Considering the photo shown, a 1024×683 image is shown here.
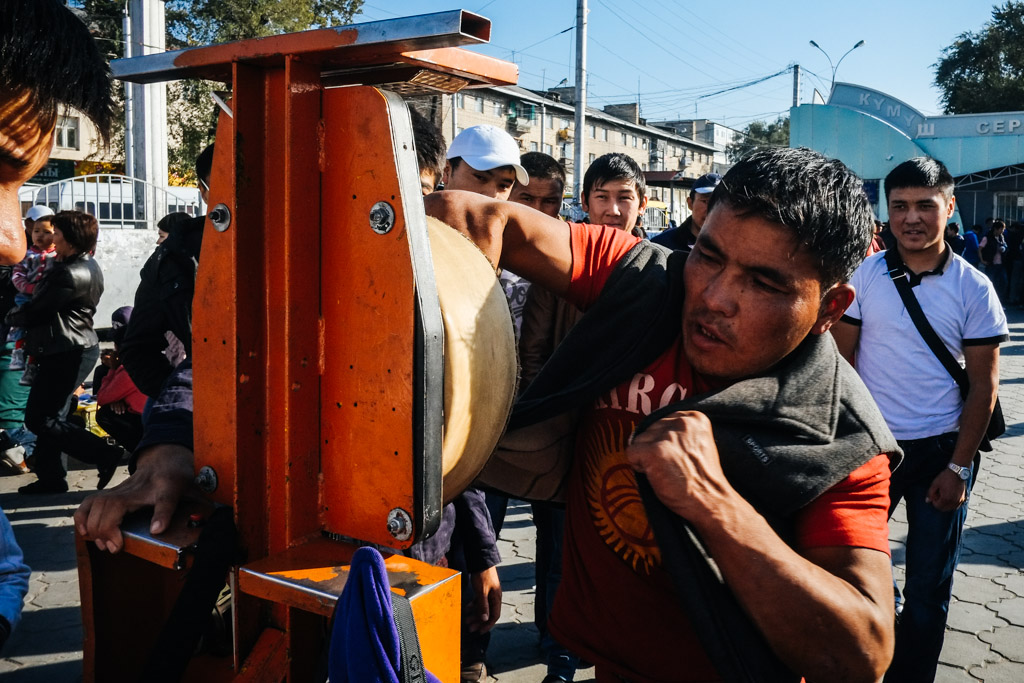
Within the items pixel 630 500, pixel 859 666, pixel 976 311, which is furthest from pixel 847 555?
pixel 976 311

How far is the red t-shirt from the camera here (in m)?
1.54

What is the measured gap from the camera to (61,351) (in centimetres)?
585

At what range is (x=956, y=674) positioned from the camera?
139 inches

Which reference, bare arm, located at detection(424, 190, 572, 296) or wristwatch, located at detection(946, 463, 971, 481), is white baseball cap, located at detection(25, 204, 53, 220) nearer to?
bare arm, located at detection(424, 190, 572, 296)

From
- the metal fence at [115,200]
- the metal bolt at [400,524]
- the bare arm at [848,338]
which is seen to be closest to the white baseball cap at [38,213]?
the metal fence at [115,200]

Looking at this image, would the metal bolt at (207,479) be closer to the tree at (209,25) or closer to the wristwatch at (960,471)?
the wristwatch at (960,471)

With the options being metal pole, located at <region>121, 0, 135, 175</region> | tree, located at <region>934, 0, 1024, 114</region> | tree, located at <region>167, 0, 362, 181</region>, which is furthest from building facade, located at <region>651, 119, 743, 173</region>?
metal pole, located at <region>121, 0, 135, 175</region>

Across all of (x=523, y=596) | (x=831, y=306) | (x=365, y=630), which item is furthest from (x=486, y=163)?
(x=365, y=630)

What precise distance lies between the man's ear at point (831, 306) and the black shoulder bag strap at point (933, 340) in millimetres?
2068

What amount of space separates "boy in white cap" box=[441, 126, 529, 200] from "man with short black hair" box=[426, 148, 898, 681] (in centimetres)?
217

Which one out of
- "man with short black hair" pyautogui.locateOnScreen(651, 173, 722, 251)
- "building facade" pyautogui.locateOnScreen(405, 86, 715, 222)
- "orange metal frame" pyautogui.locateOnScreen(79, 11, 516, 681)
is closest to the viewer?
"orange metal frame" pyautogui.locateOnScreen(79, 11, 516, 681)

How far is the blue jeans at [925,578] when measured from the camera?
3.07m

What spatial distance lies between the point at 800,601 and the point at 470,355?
0.63 m

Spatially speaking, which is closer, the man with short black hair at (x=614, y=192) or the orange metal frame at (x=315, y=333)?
the orange metal frame at (x=315, y=333)
